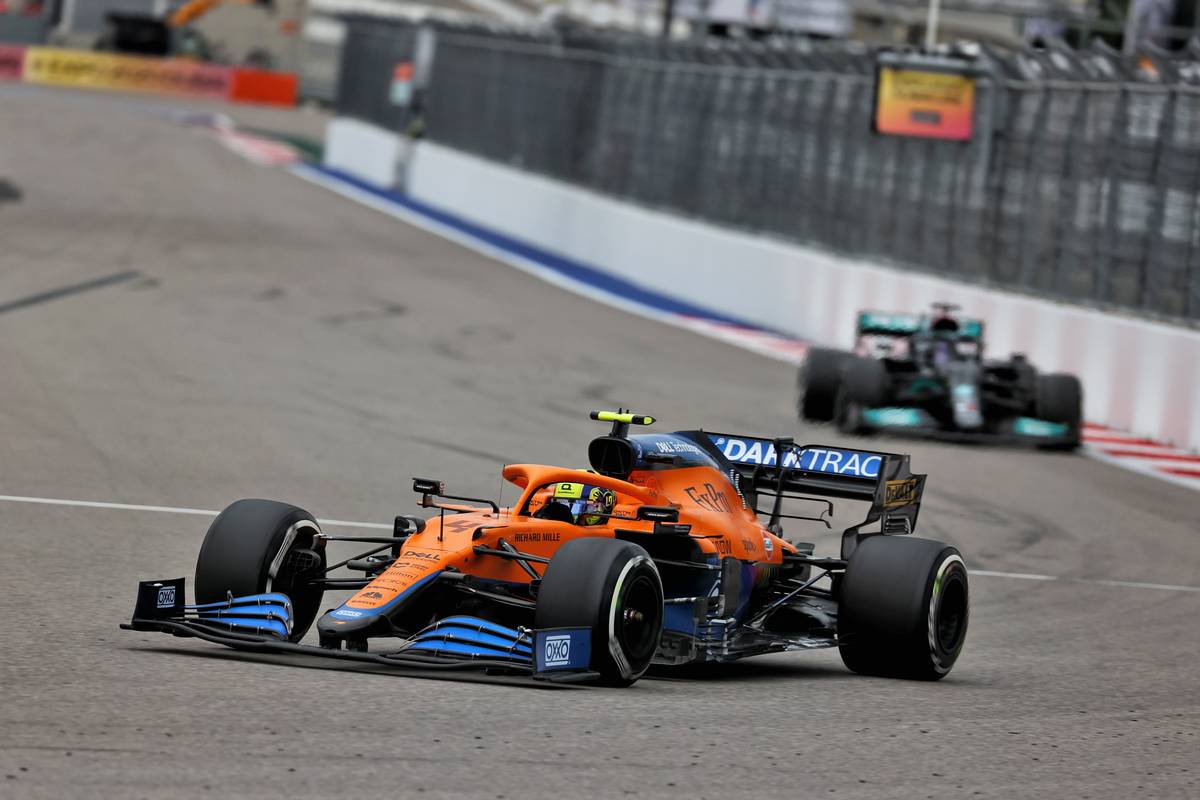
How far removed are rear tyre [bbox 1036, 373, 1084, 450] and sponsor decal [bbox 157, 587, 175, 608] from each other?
1112 centimetres

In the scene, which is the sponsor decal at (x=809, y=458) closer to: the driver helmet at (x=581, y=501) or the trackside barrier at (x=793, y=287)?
the driver helmet at (x=581, y=501)

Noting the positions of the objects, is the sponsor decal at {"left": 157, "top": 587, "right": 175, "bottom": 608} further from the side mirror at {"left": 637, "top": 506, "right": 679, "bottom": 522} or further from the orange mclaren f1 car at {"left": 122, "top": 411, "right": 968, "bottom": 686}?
the side mirror at {"left": 637, "top": 506, "right": 679, "bottom": 522}

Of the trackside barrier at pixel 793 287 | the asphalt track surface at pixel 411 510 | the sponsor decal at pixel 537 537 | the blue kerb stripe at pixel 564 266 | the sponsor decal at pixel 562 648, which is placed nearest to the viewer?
the asphalt track surface at pixel 411 510

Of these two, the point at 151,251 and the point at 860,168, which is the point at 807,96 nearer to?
the point at 860,168

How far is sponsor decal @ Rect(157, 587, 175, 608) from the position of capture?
7.87m

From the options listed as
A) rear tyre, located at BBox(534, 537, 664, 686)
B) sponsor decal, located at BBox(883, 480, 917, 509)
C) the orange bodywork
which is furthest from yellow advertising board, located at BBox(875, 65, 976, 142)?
rear tyre, located at BBox(534, 537, 664, 686)

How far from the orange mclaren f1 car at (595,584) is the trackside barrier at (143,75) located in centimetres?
6129

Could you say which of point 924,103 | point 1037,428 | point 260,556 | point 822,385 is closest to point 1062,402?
point 1037,428

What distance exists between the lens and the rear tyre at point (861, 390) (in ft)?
57.1

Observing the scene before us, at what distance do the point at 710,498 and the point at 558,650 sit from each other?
5.17 feet

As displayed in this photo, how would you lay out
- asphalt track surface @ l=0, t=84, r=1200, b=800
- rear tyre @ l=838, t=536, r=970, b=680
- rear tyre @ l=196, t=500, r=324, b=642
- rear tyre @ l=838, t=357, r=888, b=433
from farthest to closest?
1. rear tyre @ l=838, t=357, r=888, b=433
2. rear tyre @ l=838, t=536, r=970, b=680
3. rear tyre @ l=196, t=500, r=324, b=642
4. asphalt track surface @ l=0, t=84, r=1200, b=800

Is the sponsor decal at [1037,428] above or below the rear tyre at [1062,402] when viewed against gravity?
below

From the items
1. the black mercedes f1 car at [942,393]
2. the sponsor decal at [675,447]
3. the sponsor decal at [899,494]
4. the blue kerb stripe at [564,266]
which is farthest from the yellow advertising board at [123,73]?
the sponsor decal at [675,447]

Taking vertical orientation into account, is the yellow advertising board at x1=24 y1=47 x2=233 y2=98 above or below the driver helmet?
above
